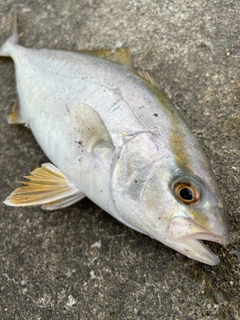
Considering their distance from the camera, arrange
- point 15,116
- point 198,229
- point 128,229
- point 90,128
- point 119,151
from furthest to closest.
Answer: point 15,116
point 128,229
point 90,128
point 119,151
point 198,229

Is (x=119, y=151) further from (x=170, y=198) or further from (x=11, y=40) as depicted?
(x=11, y=40)

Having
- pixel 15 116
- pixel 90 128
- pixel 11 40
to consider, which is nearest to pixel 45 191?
pixel 90 128

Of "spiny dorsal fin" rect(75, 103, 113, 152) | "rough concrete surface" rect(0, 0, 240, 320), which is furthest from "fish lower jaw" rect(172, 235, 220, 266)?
"spiny dorsal fin" rect(75, 103, 113, 152)

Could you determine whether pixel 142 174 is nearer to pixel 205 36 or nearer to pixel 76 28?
pixel 205 36

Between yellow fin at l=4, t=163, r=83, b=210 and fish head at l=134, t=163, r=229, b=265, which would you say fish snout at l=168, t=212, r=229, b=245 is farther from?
yellow fin at l=4, t=163, r=83, b=210

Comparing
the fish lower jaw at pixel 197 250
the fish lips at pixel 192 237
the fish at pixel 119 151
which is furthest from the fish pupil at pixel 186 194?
the fish lower jaw at pixel 197 250

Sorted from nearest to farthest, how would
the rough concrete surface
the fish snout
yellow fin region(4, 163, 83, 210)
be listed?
the fish snout < the rough concrete surface < yellow fin region(4, 163, 83, 210)

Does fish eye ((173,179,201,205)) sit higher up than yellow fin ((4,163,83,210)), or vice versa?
fish eye ((173,179,201,205))
